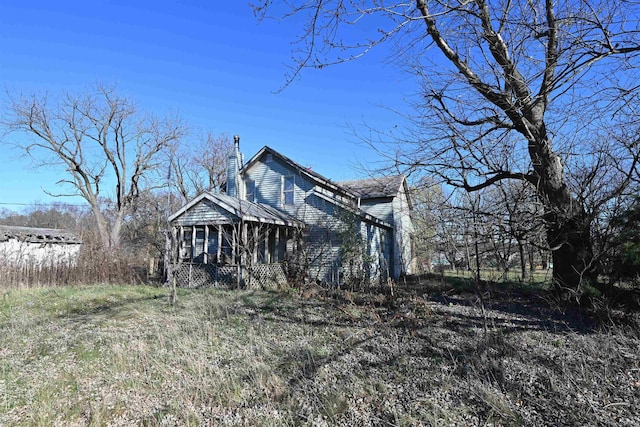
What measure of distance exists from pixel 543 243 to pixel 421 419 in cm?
702

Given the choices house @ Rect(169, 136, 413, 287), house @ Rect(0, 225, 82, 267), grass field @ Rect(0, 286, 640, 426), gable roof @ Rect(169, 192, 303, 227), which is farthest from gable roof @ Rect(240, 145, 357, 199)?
house @ Rect(0, 225, 82, 267)

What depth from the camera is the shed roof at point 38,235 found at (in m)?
20.9

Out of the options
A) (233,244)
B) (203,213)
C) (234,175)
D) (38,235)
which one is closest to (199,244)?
(203,213)

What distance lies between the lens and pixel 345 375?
4273mm

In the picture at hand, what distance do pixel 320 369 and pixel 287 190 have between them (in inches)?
510

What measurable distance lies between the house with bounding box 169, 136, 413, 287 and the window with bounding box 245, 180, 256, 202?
1 cm

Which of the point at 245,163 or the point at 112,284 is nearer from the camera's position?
the point at 112,284

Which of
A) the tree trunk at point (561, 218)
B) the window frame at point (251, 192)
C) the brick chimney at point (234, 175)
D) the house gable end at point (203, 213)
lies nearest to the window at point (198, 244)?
the house gable end at point (203, 213)

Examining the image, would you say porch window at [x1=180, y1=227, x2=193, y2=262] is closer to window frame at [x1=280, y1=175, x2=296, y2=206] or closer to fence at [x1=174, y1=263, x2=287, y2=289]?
fence at [x1=174, y1=263, x2=287, y2=289]

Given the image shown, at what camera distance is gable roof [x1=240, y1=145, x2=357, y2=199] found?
16047 mm

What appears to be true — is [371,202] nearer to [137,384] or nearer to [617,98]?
[617,98]

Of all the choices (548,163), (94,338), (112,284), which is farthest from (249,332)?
(112,284)

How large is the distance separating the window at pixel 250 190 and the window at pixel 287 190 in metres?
1.78

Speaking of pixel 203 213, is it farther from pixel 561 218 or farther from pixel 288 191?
pixel 561 218
